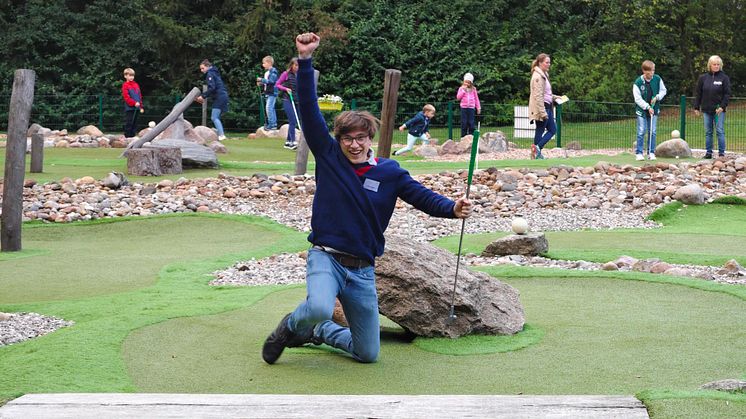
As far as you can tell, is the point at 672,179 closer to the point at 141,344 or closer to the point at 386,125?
the point at 386,125

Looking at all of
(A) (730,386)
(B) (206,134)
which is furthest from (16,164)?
(B) (206,134)

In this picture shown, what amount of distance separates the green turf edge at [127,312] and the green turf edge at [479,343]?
1.74 m

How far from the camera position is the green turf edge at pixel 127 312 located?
548 centimetres

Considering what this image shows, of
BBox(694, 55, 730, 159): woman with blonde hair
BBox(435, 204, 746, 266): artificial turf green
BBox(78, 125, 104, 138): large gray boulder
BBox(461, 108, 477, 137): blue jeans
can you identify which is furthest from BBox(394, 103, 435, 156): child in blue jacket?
BBox(78, 125, 104, 138): large gray boulder

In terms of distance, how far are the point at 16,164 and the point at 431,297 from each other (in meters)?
6.22

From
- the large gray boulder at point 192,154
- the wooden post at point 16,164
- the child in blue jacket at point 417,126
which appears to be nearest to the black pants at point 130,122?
the large gray boulder at point 192,154

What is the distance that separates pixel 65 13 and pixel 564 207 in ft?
75.7

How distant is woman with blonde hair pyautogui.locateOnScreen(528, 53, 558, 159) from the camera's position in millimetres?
18719

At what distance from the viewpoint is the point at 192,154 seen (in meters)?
18.5

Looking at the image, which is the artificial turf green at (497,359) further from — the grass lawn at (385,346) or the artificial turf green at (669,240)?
the artificial turf green at (669,240)

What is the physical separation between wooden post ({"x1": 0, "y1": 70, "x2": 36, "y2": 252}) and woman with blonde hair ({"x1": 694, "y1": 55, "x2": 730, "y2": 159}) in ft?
38.1

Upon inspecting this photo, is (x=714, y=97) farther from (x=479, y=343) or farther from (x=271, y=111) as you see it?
(x=479, y=343)

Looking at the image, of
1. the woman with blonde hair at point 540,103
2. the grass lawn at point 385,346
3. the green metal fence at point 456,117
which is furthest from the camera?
the green metal fence at point 456,117

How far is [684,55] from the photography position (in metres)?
34.5
